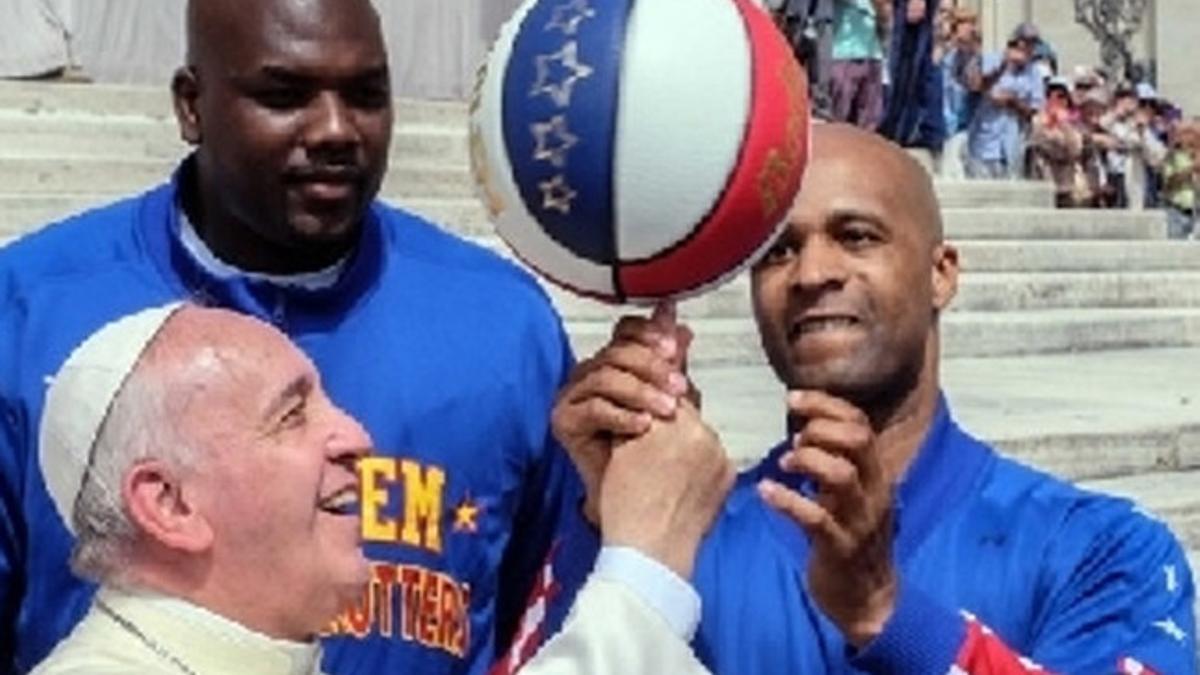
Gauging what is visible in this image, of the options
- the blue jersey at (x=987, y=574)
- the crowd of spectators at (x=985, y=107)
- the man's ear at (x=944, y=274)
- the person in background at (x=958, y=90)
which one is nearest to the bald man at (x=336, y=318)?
the blue jersey at (x=987, y=574)

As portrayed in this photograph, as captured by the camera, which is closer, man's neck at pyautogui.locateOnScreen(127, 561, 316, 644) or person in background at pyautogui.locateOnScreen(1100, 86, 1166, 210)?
man's neck at pyautogui.locateOnScreen(127, 561, 316, 644)

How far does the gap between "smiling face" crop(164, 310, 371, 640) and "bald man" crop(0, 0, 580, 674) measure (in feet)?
2.12

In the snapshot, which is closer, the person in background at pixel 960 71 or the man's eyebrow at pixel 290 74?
the man's eyebrow at pixel 290 74

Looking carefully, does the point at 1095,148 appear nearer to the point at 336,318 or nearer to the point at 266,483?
the point at 336,318

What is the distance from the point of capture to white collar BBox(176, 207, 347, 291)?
302 cm

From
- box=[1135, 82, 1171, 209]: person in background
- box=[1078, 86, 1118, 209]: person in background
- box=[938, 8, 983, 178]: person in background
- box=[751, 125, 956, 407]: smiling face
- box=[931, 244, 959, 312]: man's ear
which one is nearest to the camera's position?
box=[751, 125, 956, 407]: smiling face

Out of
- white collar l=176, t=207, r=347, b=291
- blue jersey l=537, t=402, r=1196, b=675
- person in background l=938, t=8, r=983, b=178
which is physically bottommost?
person in background l=938, t=8, r=983, b=178

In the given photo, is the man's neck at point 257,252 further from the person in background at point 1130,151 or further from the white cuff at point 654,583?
the person in background at point 1130,151

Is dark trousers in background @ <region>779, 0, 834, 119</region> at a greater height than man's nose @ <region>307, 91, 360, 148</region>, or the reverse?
man's nose @ <region>307, 91, 360, 148</region>

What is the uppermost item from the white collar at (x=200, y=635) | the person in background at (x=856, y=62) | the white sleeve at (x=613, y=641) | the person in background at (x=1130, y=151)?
the white collar at (x=200, y=635)

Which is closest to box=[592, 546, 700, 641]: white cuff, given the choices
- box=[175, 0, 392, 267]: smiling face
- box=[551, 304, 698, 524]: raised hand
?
box=[551, 304, 698, 524]: raised hand

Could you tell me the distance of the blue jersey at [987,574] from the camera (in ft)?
8.63

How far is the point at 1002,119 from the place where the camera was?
56.8 feet

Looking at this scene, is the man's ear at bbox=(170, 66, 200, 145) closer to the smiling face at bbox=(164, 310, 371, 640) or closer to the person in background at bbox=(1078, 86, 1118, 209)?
the smiling face at bbox=(164, 310, 371, 640)
